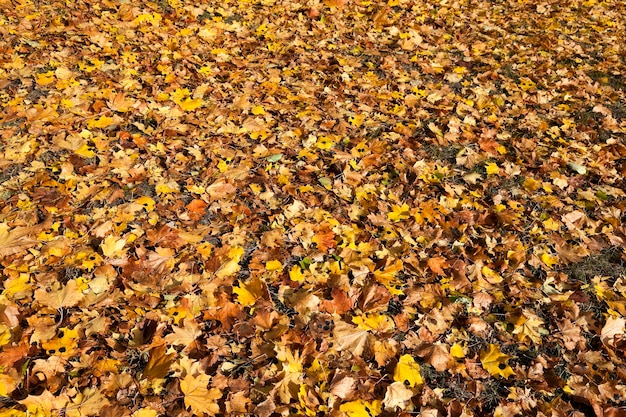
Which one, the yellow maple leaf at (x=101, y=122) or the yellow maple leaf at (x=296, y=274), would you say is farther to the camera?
the yellow maple leaf at (x=101, y=122)

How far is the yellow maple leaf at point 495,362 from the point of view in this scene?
226 centimetres

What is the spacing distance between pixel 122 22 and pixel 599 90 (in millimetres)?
4557

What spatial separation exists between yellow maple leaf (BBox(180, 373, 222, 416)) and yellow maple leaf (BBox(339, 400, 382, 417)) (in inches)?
21.8

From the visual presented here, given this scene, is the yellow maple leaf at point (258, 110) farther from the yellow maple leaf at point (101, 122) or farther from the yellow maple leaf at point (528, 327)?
the yellow maple leaf at point (528, 327)

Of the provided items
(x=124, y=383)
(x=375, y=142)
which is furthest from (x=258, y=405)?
(x=375, y=142)

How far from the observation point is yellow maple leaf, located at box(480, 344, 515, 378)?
2260mm

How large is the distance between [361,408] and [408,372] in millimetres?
295

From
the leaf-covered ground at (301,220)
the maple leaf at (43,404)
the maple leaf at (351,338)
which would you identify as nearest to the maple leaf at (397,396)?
the leaf-covered ground at (301,220)

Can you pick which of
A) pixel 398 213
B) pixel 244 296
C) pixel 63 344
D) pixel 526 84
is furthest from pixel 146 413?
pixel 526 84

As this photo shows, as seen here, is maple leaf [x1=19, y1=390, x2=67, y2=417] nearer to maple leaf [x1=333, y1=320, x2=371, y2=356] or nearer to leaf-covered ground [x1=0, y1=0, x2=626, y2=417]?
leaf-covered ground [x1=0, y1=0, x2=626, y2=417]

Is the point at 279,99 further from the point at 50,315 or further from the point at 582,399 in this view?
the point at 582,399

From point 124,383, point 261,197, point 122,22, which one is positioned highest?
point 122,22

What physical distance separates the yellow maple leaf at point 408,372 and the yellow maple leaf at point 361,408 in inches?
6.3

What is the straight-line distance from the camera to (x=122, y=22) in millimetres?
4621
